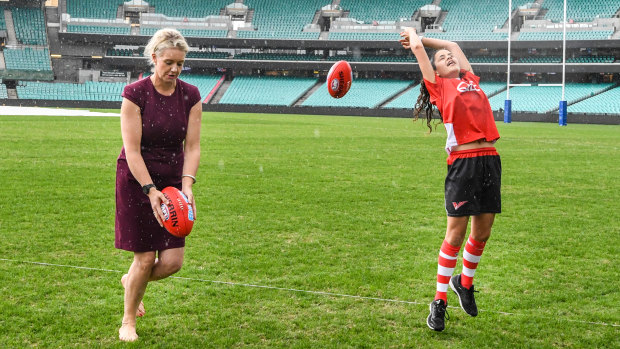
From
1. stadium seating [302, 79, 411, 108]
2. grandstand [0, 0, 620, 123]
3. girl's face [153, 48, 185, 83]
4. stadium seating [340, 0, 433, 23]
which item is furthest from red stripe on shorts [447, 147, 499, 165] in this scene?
stadium seating [340, 0, 433, 23]

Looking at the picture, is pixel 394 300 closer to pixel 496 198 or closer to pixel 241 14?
pixel 496 198

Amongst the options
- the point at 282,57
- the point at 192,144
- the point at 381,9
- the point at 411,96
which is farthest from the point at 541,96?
the point at 192,144

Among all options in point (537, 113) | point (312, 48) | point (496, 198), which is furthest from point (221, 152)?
point (312, 48)

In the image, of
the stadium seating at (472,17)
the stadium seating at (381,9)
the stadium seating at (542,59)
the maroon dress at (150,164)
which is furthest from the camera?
the stadium seating at (381,9)

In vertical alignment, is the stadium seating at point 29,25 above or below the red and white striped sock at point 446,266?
above

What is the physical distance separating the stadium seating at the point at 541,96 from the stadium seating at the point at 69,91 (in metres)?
33.1

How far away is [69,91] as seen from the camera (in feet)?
191

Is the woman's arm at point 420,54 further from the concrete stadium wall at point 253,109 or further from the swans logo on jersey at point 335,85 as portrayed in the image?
the concrete stadium wall at point 253,109

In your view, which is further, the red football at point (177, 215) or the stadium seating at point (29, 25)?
the stadium seating at point (29, 25)

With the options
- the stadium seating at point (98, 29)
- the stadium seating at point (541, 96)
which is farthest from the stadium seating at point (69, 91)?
the stadium seating at point (541, 96)

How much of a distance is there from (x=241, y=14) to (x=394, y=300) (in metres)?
63.5

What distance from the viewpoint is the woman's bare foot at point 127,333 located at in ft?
14.7

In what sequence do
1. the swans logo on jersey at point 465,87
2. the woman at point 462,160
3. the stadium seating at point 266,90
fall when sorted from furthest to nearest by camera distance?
the stadium seating at point 266,90 → the swans logo on jersey at point 465,87 → the woman at point 462,160

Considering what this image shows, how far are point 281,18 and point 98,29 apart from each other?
60.0 ft
